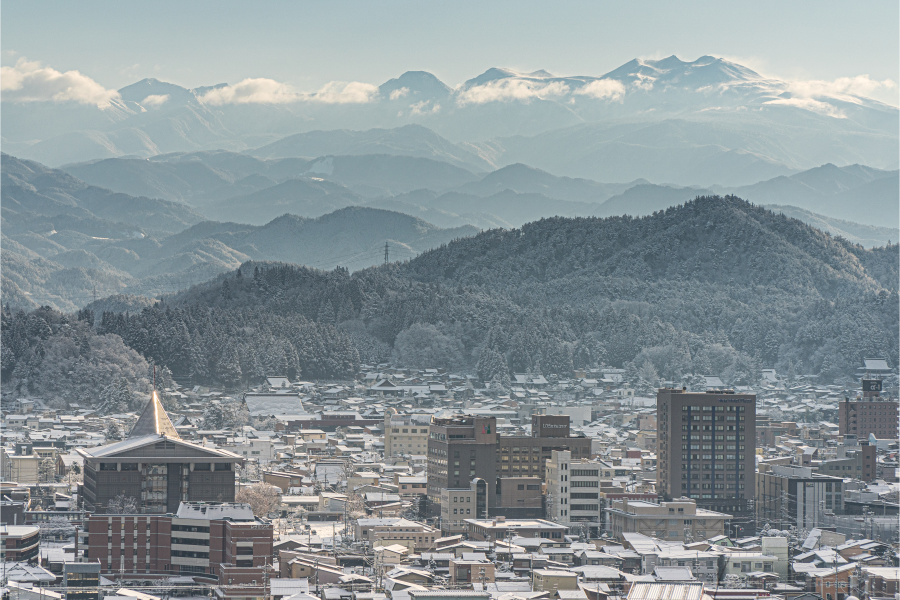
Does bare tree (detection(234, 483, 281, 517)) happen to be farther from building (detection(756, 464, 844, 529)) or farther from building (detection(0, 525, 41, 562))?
building (detection(756, 464, 844, 529))

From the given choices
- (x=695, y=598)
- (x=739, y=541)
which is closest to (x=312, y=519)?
(x=739, y=541)

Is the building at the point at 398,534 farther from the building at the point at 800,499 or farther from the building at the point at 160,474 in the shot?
the building at the point at 800,499

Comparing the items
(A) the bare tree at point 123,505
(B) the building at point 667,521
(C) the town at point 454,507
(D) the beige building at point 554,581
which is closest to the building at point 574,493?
(C) the town at point 454,507

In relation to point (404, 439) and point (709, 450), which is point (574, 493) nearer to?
point (709, 450)

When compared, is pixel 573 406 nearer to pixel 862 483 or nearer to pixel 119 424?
pixel 119 424

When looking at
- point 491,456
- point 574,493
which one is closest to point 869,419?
point 574,493
